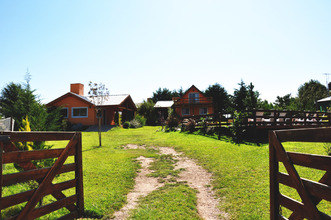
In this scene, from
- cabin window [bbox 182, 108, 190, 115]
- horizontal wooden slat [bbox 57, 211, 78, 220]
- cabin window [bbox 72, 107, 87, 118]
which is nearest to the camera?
horizontal wooden slat [bbox 57, 211, 78, 220]

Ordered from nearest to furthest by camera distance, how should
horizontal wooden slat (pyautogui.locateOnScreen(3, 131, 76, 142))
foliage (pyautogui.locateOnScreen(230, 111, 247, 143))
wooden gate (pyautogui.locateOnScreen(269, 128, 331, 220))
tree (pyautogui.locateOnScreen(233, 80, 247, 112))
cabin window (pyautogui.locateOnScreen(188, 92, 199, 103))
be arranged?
wooden gate (pyautogui.locateOnScreen(269, 128, 331, 220)) → horizontal wooden slat (pyautogui.locateOnScreen(3, 131, 76, 142)) → foliage (pyautogui.locateOnScreen(230, 111, 247, 143)) → cabin window (pyautogui.locateOnScreen(188, 92, 199, 103)) → tree (pyautogui.locateOnScreen(233, 80, 247, 112))

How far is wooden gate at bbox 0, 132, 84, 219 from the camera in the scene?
9.57 ft

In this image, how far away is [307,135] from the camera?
2646 millimetres

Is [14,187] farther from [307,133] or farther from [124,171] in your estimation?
[307,133]

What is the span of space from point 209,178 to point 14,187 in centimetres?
543

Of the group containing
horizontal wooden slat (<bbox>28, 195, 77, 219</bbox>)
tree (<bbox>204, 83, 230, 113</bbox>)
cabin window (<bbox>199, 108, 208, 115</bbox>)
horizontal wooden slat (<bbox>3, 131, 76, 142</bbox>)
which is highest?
tree (<bbox>204, 83, 230, 113</bbox>)

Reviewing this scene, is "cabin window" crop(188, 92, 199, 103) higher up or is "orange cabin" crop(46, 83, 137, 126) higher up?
"cabin window" crop(188, 92, 199, 103)

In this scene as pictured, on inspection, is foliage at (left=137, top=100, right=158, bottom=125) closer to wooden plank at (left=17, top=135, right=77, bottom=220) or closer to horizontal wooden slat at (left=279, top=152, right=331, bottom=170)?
wooden plank at (left=17, top=135, right=77, bottom=220)

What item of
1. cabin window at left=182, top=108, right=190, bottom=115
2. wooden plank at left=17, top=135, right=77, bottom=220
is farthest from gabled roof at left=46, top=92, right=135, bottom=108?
wooden plank at left=17, top=135, right=77, bottom=220

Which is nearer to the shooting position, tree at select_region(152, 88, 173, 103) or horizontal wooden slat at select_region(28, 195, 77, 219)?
horizontal wooden slat at select_region(28, 195, 77, 219)

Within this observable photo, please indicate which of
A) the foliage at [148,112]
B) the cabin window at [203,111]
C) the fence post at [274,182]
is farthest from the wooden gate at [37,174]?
the cabin window at [203,111]

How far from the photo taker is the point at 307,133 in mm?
2646

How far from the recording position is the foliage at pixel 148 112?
37625 mm

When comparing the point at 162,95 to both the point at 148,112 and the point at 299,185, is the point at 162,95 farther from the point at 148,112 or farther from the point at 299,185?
the point at 299,185
